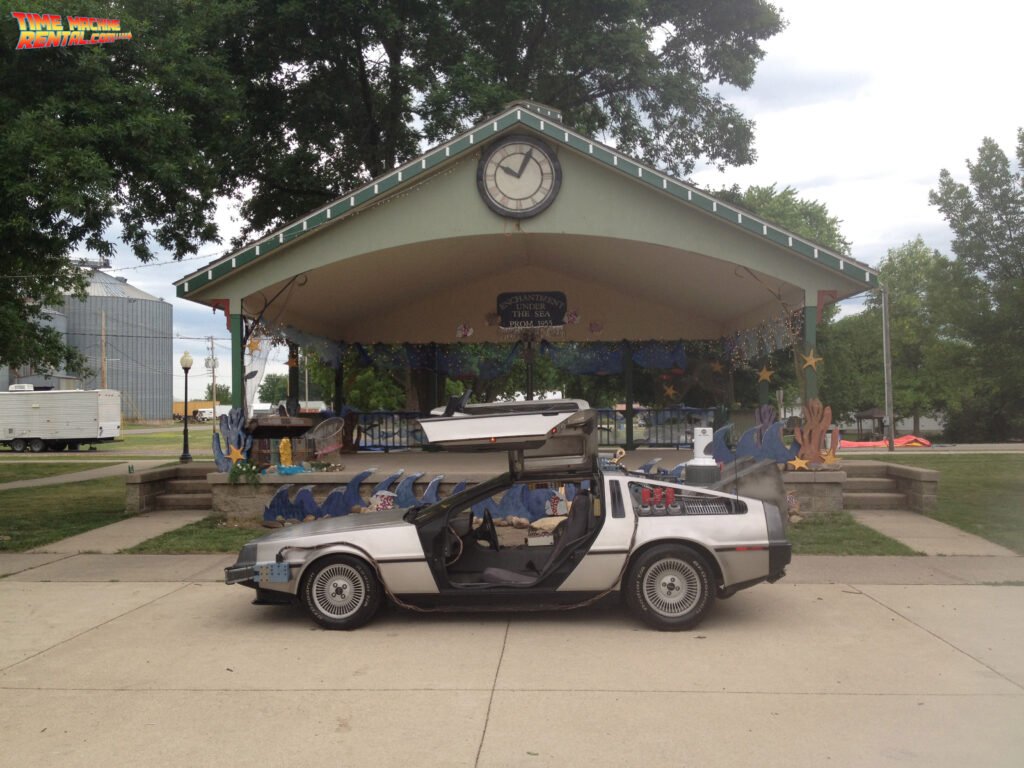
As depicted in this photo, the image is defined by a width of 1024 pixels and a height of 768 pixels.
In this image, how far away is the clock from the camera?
13.0 metres

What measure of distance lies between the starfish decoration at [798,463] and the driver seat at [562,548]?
647 cm

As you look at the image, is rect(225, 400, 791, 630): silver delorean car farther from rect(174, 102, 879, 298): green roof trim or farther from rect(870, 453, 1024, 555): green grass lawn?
rect(174, 102, 879, 298): green roof trim

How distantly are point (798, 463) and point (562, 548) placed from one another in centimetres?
688

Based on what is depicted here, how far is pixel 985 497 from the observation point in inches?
593

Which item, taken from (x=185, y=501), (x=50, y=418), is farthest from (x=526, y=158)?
(x=50, y=418)

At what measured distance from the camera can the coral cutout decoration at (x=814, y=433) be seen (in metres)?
12.8

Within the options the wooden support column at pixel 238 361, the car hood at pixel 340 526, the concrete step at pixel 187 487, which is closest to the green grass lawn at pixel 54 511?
the concrete step at pixel 187 487

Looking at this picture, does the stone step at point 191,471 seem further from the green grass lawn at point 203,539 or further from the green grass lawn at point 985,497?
the green grass lawn at point 985,497

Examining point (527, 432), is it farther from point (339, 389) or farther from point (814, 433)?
point (339, 389)

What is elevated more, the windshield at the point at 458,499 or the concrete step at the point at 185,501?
the windshield at the point at 458,499

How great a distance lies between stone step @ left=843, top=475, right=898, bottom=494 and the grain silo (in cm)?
7395

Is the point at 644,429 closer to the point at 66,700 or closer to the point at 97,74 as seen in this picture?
the point at 97,74

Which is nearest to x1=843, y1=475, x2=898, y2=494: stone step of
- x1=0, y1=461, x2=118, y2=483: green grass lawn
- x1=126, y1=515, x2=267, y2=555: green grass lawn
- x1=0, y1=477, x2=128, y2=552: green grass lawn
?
x1=126, y1=515, x2=267, y2=555: green grass lawn

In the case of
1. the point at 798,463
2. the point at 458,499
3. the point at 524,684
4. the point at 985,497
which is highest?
the point at 458,499
